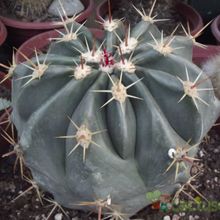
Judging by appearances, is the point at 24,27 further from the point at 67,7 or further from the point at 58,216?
the point at 58,216

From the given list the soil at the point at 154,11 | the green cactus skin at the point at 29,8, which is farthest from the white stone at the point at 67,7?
the soil at the point at 154,11

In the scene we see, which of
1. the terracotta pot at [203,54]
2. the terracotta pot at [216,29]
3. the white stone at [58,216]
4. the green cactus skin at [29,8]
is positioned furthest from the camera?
the green cactus skin at [29,8]

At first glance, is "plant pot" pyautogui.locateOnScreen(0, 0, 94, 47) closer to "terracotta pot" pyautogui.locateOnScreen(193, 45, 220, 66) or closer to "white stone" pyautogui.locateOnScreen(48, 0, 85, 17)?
"white stone" pyautogui.locateOnScreen(48, 0, 85, 17)

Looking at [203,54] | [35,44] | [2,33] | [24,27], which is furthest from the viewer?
[24,27]

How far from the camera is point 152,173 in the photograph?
1060 mm

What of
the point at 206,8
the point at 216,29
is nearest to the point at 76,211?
the point at 216,29

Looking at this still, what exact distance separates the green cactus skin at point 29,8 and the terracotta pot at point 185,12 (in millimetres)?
249

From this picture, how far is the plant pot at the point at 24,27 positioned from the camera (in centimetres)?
202

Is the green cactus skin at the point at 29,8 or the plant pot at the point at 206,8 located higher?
the green cactus skin at the point at 29,8

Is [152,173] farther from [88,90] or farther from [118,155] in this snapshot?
[88,90]

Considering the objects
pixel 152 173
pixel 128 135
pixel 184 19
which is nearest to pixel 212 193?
pixel 152 173

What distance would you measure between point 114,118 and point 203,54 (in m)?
0.73

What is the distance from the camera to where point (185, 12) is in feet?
7.18

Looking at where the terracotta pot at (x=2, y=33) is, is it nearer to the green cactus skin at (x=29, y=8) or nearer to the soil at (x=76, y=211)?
the green cactus skin at (x=29, y=8)
